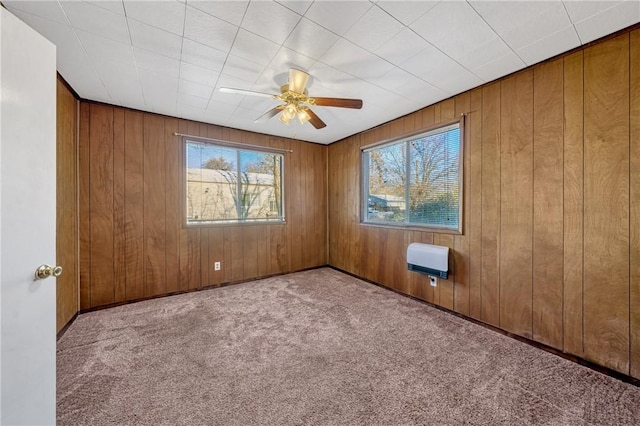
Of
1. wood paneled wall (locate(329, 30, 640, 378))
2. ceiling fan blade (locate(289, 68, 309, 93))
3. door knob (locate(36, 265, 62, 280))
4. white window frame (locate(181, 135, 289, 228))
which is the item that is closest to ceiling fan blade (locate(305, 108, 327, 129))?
ceiling fan blade (locate(289, 68, 309, 93))

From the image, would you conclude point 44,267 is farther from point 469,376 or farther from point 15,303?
point 469,376

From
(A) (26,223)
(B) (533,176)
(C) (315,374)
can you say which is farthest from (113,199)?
(B) (533,176)

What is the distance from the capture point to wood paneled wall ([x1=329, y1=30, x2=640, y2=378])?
5.72ft

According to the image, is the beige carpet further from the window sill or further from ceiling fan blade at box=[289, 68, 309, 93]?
ceiling fan blade at box=[289, 68, 309, 93]

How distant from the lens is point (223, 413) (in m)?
1.45

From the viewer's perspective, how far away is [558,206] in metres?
2.04

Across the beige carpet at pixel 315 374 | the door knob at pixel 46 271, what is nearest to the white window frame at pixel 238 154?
the beige carpet at pixel 315 374

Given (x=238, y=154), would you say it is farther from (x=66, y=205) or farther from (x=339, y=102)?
(x=339, y=102)

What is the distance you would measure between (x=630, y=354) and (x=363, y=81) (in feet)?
9.46

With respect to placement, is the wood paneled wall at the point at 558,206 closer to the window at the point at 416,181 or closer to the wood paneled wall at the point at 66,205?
the window at the point at 416,181

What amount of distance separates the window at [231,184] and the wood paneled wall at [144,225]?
14 cm

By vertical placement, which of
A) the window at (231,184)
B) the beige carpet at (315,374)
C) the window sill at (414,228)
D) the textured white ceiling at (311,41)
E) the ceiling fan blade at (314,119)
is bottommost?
the beige carpet at (315,374)

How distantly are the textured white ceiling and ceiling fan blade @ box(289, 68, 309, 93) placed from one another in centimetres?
6

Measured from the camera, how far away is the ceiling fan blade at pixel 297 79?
84.2 inches
